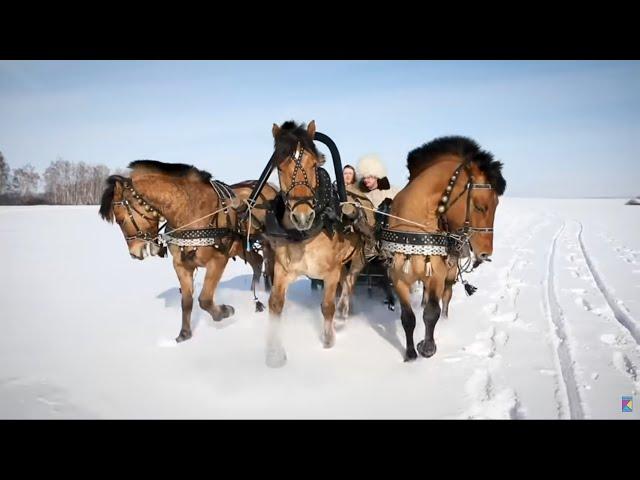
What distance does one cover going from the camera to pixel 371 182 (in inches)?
233

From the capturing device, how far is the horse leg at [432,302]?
4.15 meters

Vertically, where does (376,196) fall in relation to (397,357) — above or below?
above

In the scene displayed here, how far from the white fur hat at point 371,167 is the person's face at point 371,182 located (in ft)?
0.18

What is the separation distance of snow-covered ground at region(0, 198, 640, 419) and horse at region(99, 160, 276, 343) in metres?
0.98

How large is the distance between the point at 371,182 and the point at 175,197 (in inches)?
112

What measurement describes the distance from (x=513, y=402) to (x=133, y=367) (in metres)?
3.80

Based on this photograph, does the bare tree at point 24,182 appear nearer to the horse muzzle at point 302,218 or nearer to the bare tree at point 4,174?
the bare tree at point 4,174

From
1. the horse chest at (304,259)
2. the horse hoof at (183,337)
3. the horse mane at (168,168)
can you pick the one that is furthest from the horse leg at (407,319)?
the horse mane at (168,168)

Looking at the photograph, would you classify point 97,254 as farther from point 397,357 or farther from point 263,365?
point 397,357

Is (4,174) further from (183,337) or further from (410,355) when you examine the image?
(410,355)

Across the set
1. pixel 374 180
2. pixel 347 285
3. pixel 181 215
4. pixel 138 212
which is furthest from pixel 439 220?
pixel 138 212

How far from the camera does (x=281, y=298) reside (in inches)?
178
